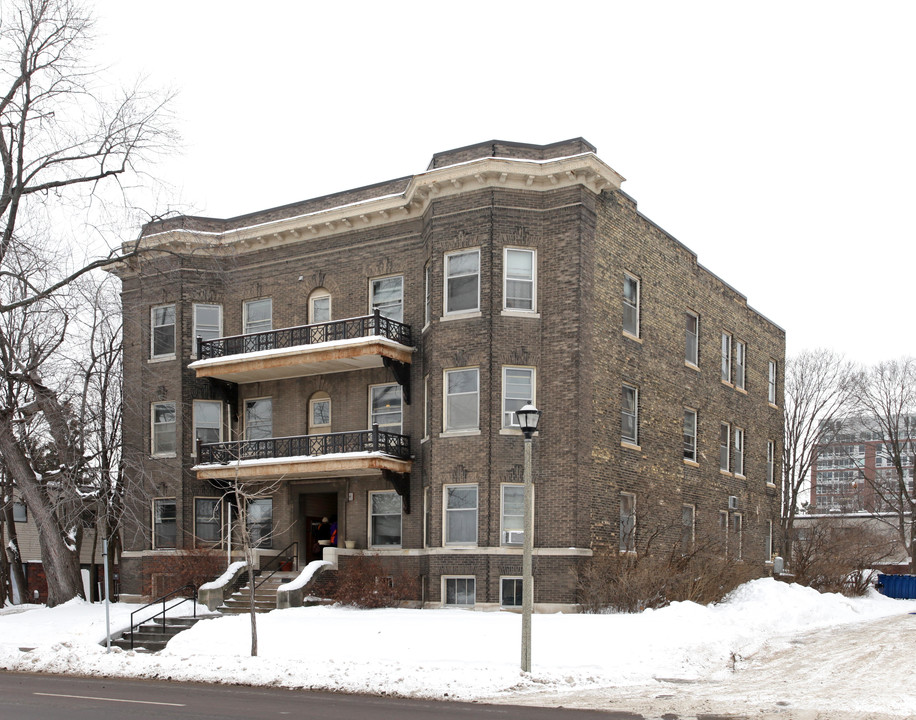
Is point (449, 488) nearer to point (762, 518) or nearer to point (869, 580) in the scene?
point (762, 518)

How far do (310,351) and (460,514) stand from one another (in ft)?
21.1

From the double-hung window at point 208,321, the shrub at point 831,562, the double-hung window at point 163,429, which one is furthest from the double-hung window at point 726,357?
the double-hung window at point 163,429

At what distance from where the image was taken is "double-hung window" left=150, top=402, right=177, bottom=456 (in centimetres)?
3241

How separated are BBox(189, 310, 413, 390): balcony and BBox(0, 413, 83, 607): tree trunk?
569 cm

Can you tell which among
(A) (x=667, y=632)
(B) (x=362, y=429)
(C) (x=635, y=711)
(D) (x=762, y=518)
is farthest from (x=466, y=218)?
(D) (x=762, y=518)

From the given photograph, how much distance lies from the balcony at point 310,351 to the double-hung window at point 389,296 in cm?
106

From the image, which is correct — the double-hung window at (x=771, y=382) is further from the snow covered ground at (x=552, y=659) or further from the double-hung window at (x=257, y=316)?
the double-hung window at (x=257, y=316)

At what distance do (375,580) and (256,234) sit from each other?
1178cm

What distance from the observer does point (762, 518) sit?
40000 millimetres

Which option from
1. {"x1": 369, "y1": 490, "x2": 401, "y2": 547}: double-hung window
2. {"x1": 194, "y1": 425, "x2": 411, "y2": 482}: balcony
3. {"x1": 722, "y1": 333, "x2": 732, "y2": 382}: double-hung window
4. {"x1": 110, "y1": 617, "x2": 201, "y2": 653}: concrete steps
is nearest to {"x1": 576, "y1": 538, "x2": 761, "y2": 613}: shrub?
{"x1": 369, "y1": 490, "x2": 401, "y2": 547}: double-hung window

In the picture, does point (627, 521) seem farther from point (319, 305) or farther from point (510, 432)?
point (319, 305)

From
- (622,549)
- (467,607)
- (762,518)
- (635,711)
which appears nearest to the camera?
(635,711)

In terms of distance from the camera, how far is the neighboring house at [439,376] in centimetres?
2666

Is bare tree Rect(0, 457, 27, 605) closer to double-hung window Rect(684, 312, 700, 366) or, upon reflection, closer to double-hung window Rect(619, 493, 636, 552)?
double-hung window Rect(619, 493, 636, 552)
